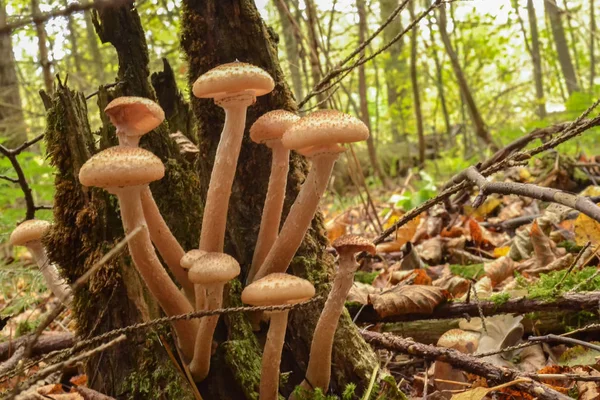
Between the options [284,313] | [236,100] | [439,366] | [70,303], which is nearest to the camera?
[284,313]

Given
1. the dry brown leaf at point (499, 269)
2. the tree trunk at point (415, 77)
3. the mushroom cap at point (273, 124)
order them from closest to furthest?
1. the mushroom cap at point (273, 124)
2. the dry brown leaf at point (499, 269)
3. the tree trunk at point (415, 77)

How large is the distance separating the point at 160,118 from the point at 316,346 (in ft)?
3.48

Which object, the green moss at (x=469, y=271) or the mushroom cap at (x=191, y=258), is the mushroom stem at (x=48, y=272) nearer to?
the mushroom cap at (x=191, y=258)

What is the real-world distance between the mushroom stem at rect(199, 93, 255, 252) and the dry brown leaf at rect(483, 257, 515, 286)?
2.21 metres

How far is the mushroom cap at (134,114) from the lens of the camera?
1758 mm

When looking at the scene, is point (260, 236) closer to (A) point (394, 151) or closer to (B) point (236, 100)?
(B) point (236, 100)

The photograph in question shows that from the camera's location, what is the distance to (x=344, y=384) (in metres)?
2.07

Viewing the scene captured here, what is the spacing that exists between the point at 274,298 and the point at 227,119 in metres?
0.82

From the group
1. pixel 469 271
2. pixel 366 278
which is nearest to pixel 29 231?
pixel 366 278

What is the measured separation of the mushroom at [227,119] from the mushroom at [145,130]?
132 mm

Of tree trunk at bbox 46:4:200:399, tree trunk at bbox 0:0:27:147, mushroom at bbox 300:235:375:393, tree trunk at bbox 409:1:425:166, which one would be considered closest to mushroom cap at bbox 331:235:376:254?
mushroom at bbox 300:235:375:393

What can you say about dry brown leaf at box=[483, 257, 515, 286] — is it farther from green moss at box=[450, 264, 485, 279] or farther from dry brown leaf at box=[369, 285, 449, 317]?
dry brown leaf at box=[369, 285, 449, 317]

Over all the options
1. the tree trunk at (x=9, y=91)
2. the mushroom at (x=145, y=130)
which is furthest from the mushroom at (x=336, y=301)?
the tree trunk at (x=9, y=91)

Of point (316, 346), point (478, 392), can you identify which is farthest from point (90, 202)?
point (478, 392)
